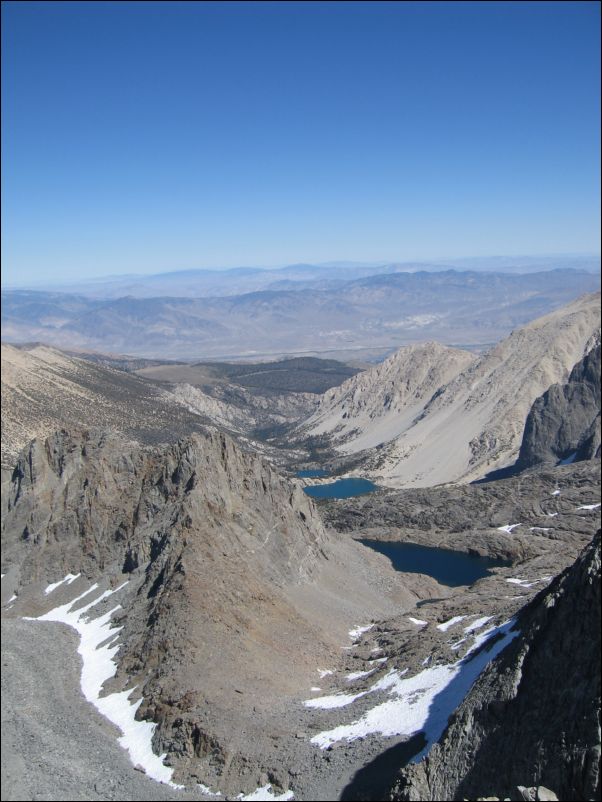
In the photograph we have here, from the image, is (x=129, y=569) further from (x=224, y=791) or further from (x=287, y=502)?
(x=224, y=791)

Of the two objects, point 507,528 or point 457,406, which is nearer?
point 507,528

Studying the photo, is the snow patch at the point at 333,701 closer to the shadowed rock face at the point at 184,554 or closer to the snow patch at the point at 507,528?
the shadowed rock face at the point at 184,554

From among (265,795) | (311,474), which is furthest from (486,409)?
(265,795)

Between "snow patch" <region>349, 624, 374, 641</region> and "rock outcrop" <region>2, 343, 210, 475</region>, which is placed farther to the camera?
"rock outcrop" <region>2, 343, 210, 475</region>

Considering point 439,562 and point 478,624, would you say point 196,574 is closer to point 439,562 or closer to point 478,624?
point 478,624

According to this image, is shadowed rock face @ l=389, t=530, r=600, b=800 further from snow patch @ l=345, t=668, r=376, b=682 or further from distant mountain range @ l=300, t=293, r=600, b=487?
distant mountain range @ l=300, t=293, r=600, b=487

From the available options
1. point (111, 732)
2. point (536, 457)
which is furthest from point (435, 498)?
point (111, 732)

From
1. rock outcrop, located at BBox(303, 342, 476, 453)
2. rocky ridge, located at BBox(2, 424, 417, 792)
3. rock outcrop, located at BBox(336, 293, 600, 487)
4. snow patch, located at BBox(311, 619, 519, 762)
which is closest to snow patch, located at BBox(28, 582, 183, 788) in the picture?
rocky ridge, located at BBox(2, 424, 417, 792)
